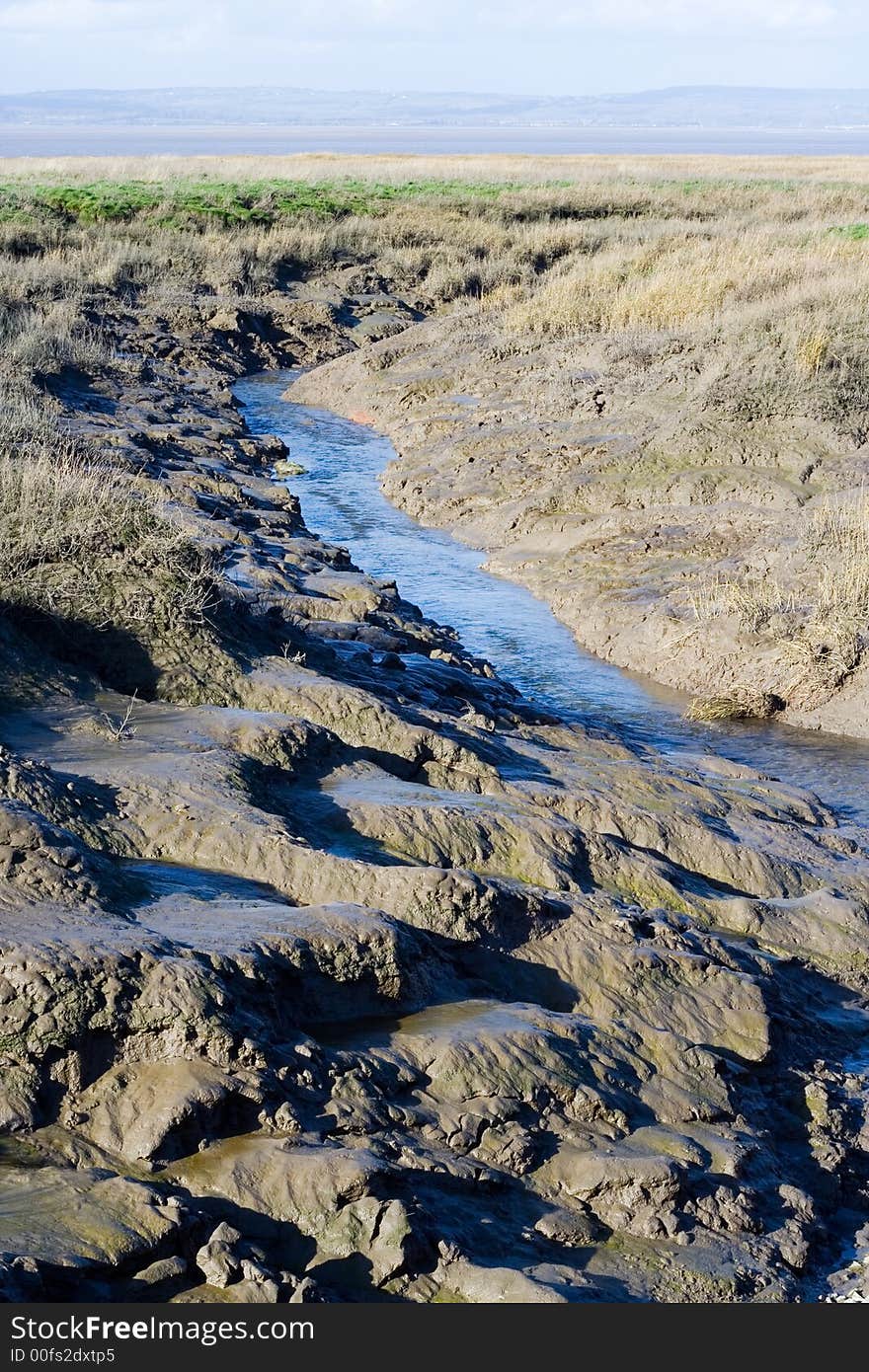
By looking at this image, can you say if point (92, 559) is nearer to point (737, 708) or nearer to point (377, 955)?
point (377, 955)

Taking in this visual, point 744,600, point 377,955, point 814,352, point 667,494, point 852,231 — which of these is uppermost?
point 852,231

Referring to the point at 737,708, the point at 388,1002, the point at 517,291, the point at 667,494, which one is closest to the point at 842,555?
the point at 737,708

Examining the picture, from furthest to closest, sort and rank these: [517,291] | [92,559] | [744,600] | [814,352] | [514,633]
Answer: [517,291] → [814,352] → [514,633] → [744,600] → [92,559]

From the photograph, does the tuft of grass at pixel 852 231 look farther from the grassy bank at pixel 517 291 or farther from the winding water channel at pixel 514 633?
the winding water channel at pixel 514 633

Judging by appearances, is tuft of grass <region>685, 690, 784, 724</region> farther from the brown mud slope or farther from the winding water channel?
the winding water channel

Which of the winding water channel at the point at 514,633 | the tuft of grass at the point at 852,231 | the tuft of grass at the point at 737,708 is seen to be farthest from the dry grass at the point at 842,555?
the tuft of grass at the point at 852,231

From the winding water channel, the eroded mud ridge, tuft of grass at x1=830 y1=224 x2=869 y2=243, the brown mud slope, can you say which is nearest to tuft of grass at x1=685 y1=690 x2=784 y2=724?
the brown mud slope
